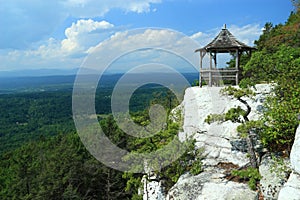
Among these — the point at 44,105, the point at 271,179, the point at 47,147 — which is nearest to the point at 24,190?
the point at 47,147

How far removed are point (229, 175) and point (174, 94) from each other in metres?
14.0

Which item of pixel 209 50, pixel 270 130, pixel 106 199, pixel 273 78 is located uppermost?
pixel 209 50

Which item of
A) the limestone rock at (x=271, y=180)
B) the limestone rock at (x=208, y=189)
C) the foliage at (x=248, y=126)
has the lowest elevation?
the limestone rock at (x=208, y=189)

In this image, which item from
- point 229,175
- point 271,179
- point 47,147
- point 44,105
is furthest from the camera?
point 44,105

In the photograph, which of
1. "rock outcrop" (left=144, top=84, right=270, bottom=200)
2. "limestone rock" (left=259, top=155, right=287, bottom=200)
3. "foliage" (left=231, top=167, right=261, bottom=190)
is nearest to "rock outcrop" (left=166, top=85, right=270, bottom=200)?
"rock outcrop" (left=144, top=84, right=270, bottom=200)

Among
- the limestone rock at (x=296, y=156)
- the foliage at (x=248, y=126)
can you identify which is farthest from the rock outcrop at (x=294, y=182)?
the foliage at (x=248, y=126)

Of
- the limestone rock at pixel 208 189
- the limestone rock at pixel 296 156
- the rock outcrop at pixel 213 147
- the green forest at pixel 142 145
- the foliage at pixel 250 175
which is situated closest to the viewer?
the limestone rock at pixel 296 156

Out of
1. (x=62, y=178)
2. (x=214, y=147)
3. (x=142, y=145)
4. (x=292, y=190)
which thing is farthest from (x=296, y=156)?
(x=62, y=178)

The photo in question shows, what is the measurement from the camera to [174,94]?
78.3 feet

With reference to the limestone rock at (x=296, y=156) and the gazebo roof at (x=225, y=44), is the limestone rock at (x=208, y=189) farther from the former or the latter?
the gazebo roof at (x=225, y=44)

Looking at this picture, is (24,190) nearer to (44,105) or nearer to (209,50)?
(209,50)

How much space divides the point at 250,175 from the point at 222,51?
7.11m

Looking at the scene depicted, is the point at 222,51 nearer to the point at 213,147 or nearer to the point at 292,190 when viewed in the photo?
the point at 213,147

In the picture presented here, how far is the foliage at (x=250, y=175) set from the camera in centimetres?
939
